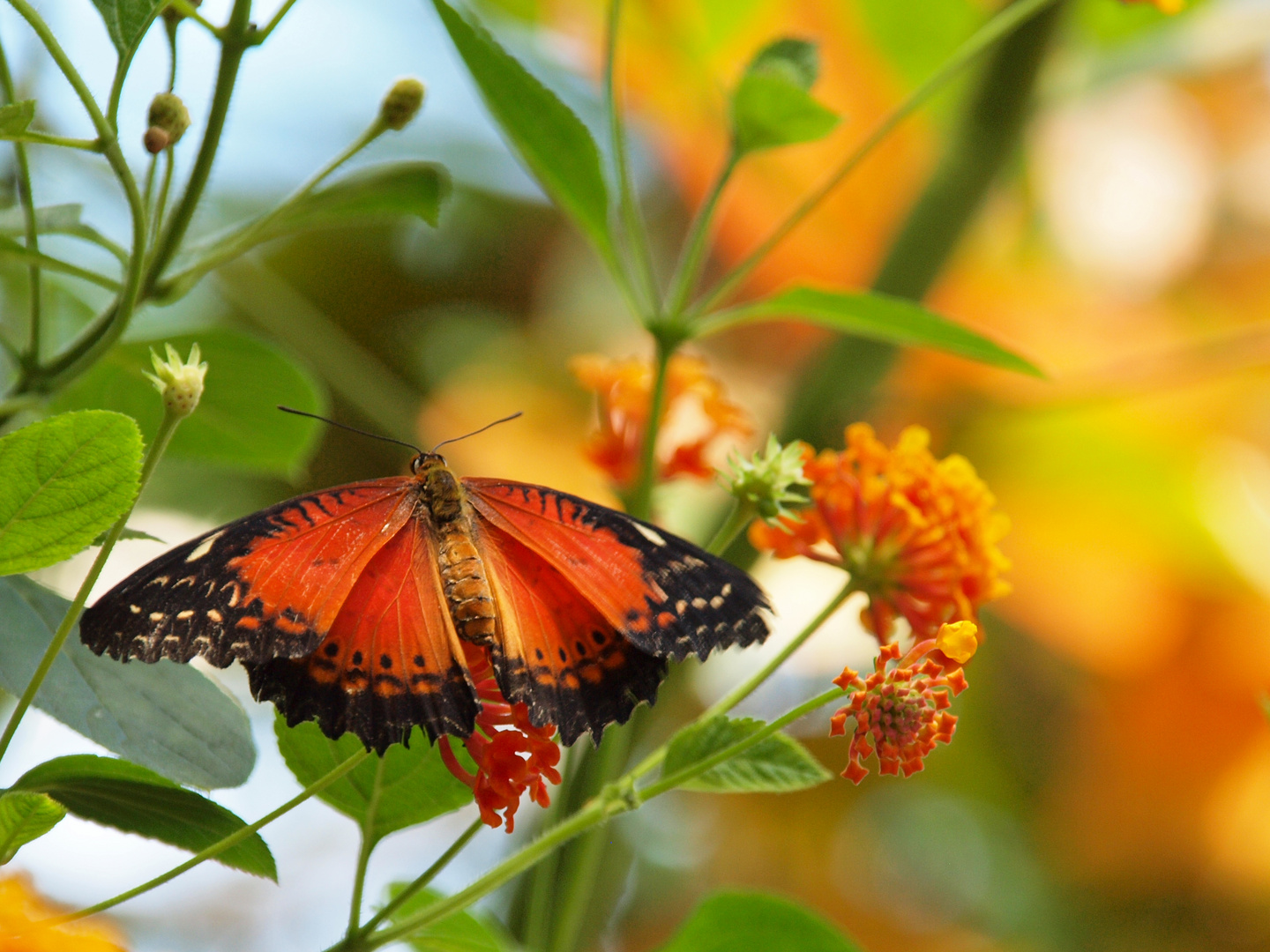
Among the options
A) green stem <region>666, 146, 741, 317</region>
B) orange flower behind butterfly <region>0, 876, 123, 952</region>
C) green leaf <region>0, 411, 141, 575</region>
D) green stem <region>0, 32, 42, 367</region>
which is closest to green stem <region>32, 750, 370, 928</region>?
orange flower behind butterfly <region>0, 876, 123, 952</region>

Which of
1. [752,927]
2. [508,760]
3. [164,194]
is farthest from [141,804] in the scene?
[752,927]

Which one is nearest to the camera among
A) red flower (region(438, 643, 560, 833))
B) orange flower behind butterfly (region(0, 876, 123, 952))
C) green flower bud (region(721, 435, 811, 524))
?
orange flower behind butterfly (region(0, 876, 123, 952))

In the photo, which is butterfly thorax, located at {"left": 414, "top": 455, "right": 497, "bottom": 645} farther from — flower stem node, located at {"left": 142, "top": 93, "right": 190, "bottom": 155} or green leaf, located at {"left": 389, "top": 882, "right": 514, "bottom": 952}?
flower stem node, located at {"left": 142, "top": 93, "right": 190, "bottom": 155}

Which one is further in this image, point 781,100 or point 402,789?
point 781,100

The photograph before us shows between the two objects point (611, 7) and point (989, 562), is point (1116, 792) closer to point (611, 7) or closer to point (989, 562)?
point (989, 562)

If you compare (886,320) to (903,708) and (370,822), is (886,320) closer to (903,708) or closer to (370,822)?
(903,708)
